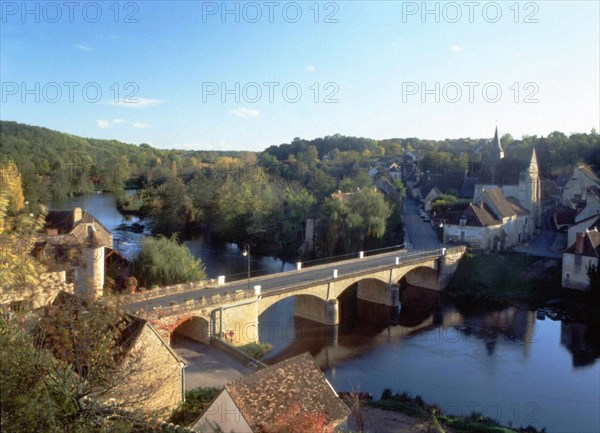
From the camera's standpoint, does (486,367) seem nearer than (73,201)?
Yes

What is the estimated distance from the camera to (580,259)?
31.7 m

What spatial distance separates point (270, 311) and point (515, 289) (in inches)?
588

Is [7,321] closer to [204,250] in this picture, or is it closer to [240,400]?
[240,400]

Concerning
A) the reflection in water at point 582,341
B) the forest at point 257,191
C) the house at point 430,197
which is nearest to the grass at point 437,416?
the reflection in water at point 582,341

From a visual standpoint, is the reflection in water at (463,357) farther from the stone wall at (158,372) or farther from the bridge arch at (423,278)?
the stone wall at (158,372)

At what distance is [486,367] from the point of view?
23.0 meters

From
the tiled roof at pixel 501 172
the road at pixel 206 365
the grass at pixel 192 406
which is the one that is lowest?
the road at pixel 206 365

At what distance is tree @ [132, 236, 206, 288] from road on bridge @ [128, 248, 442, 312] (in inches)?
119

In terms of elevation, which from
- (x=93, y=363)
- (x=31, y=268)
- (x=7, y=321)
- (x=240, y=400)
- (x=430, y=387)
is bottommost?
(x=430, y=387)

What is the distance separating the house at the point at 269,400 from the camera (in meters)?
11.4

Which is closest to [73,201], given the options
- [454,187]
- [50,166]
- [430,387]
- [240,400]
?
[50,166]

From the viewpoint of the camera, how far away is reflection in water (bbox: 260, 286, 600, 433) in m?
19.8

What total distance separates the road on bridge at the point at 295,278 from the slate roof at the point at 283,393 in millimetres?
7667

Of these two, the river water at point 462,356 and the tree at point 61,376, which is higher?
the tree at point 61,376
